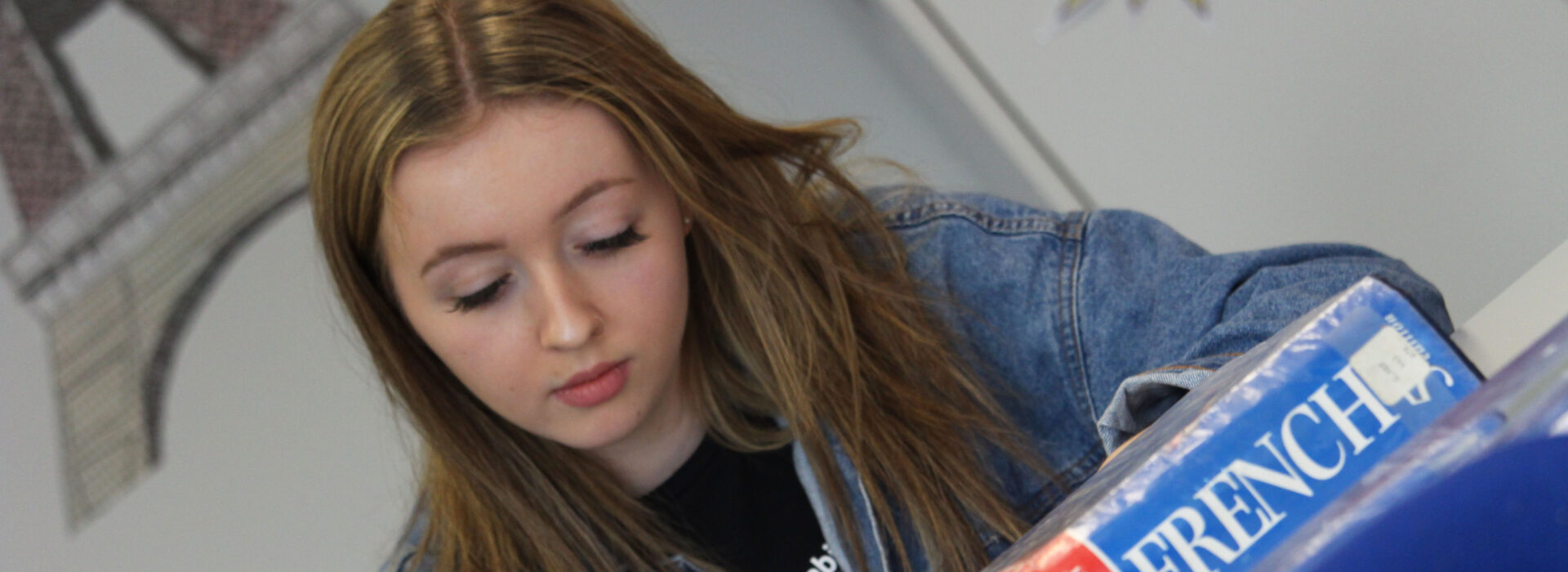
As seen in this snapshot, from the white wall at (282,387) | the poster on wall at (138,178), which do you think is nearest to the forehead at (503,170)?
the white wall at (282,387)

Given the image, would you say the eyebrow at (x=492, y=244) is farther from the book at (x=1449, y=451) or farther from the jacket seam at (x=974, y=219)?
the book at (x=1449, y=451)

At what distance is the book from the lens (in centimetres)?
31

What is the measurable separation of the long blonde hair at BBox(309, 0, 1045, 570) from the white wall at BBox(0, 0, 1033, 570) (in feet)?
1.50

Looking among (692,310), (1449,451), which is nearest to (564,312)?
(692,310)

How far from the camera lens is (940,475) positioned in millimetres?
861

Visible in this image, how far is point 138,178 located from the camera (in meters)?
1.41

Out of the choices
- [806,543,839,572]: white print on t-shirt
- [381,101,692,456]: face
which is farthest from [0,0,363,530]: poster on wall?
[806,543,839,572]: white print on t-shirt

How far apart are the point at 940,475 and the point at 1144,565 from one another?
0.52 m

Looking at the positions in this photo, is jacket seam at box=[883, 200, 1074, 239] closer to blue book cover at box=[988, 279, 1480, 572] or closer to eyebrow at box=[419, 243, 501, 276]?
eyebrow at box=[419, 243, 501, 276]

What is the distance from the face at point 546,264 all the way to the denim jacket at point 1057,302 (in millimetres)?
198

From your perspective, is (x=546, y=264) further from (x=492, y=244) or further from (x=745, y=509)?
(x=745, y=509)

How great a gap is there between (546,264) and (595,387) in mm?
106

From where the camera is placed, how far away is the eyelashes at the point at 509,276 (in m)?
0.75

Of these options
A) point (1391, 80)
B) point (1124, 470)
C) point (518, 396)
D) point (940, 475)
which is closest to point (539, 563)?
Answer: point (518, 396)
